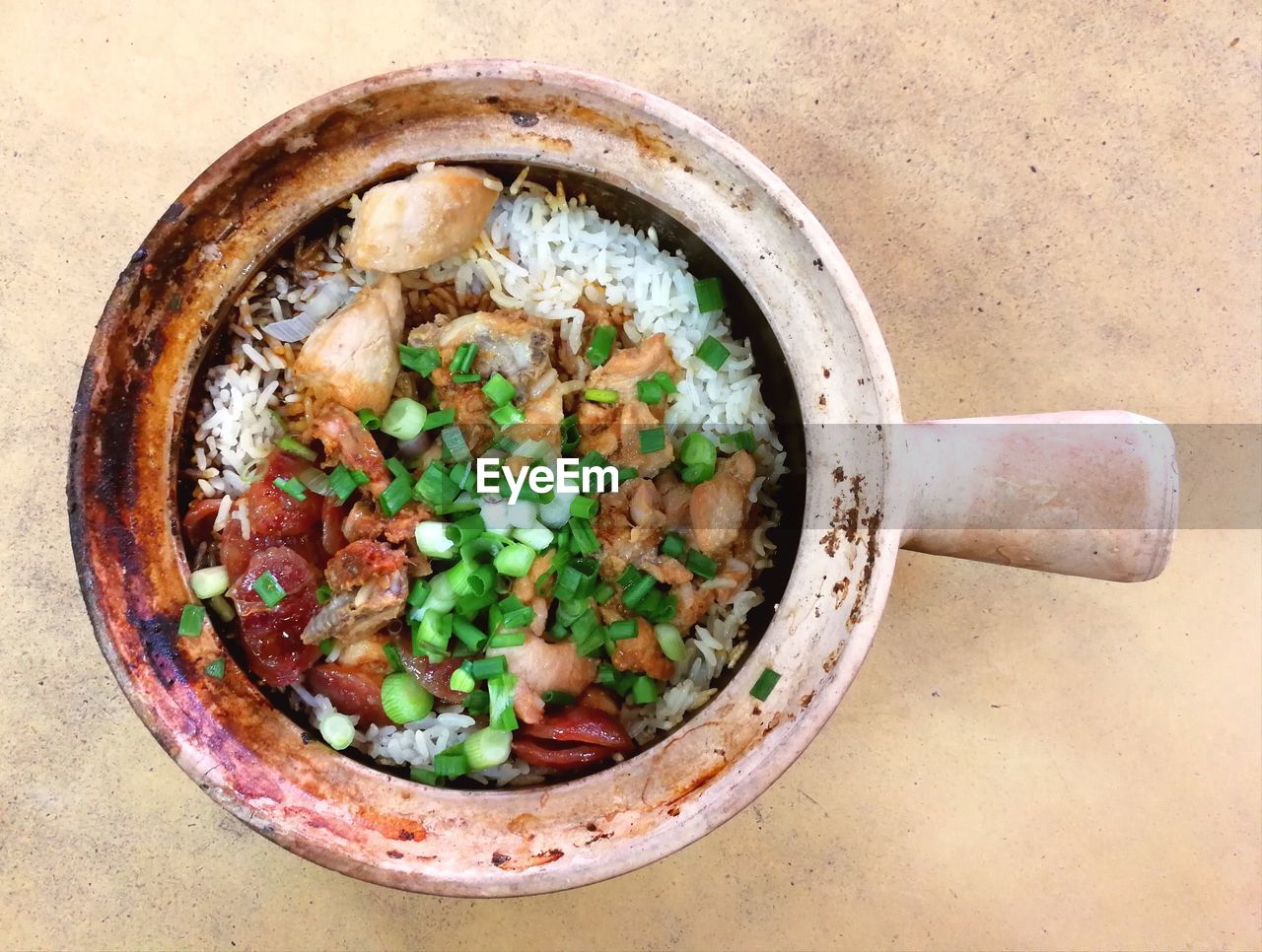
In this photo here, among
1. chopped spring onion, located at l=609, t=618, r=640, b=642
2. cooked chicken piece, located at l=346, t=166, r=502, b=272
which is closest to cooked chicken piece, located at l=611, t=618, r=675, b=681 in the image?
chopped spring onion, located at l=609, t=618, r=640, b=642

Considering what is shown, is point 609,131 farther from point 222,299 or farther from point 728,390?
point 222,299

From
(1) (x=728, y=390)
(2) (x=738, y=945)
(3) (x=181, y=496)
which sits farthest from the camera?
(2) (x=738, y=945)

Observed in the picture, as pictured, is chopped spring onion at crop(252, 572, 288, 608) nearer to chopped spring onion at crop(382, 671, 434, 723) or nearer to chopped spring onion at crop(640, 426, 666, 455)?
chopped spring onion at crop(382, 671, 434, 723)

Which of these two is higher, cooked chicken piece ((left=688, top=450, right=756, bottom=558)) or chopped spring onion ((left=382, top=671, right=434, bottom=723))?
cooked chicken piece ((left=688, top=450, right=756, bottom=558))

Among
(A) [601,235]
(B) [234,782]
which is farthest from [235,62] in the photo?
(B) [234,782]

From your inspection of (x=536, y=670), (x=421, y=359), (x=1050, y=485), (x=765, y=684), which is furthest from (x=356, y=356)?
(x=1050, y=485)

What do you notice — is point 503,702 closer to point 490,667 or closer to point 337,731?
point 490,667

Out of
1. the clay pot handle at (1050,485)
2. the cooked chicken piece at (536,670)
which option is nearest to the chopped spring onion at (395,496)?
the cooked chicken piece at (536,670)

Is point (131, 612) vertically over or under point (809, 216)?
under
